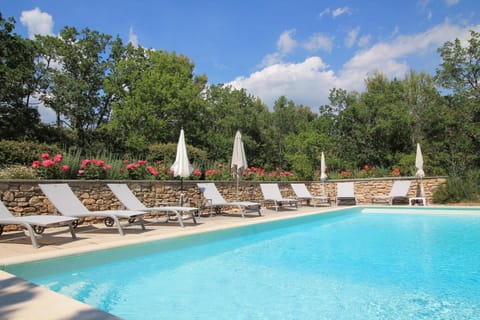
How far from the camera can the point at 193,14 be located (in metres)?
12.8

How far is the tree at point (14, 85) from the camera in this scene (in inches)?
704

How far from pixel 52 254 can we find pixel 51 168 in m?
3.89

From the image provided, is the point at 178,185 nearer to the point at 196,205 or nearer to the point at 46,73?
the point at 196,205

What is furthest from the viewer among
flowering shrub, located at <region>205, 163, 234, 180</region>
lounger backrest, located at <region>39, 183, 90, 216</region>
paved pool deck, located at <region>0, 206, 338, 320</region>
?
flowering shrub, located at <region>205, 163, 234, 180</region>

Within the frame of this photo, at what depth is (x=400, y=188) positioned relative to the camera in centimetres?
1378

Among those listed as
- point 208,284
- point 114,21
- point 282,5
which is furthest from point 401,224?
point 114,21

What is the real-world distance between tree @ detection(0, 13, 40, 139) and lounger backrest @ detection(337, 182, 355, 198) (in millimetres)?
16162

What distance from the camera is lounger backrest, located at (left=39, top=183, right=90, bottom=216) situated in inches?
226

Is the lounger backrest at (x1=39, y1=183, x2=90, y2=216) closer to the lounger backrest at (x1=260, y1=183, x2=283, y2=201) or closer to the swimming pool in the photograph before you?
the swimming pool

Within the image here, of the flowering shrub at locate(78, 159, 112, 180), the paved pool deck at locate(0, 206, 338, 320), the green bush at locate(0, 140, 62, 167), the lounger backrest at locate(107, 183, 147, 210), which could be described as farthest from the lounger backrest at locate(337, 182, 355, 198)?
the green bush at locate(0, 140, 62, 167)

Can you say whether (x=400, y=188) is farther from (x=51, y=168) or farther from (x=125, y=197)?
(x=51, y=168)

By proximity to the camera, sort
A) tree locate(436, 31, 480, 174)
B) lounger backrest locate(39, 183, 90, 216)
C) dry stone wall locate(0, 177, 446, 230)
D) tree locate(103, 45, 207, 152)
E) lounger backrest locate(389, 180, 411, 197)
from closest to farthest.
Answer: lounger backrest locate(39, 183, 90, 216), dry stone wall locate(0, 177, 446, 230), lounger backrest locate(389, 180, 411, 197), tree locate(436, 31, 480, 174), tree locate(103, 45, 207, 152)

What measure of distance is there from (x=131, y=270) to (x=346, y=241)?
4.28m

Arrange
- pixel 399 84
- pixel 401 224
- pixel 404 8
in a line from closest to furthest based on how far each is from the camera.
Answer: pixel 401 224 < pixel 404 8 < pixel 399 84
